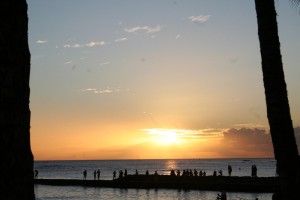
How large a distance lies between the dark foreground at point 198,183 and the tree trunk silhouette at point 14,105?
144 ft

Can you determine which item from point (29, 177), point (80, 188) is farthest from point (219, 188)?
point (29, 177)

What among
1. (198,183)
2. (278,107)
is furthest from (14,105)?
(198,183)

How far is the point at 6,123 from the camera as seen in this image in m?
2.54

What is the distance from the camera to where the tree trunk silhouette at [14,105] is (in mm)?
2514

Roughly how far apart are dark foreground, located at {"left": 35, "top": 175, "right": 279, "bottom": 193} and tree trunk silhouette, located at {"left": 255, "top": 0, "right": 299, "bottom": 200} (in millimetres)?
39183

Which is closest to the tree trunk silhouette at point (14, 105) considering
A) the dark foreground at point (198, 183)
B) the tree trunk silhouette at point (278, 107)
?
the tree trunk silhouette at point (278, 107)

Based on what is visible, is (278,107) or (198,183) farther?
(198,183)

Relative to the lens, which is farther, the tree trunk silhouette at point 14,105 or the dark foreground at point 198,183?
the dark foreground at point 198,183

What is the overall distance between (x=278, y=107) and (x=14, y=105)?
15.9 ft

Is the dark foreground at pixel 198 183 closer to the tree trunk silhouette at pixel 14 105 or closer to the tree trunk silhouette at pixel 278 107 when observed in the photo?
the tree trunk silhouette at pixel 278 107

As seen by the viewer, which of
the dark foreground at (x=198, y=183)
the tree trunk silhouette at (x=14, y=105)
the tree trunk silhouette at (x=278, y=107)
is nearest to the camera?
the tree trunk silhouette at (x=14, y=105)

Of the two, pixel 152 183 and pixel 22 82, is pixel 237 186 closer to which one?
pixel 152 183

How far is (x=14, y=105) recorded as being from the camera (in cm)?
263

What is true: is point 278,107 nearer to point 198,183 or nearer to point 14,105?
point 14,105
